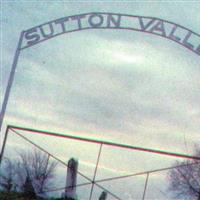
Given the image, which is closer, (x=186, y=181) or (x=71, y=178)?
(x=71, y=178)

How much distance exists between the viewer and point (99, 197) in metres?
13.4

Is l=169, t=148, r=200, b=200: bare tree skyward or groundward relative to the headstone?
skyward

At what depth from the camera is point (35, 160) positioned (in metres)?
46.8

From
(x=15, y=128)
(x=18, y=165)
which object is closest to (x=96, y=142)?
(x=15, y=128)

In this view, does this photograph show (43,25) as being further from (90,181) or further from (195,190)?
(195,190)

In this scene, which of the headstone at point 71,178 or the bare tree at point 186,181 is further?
the bare tree at point 186,181

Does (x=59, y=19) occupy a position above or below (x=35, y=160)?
below

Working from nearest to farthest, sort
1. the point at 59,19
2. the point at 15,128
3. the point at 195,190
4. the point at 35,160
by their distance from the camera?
1. the point at 15,128
2. the point at 59,19
3. the point at 195,190
4. the point at 35,160

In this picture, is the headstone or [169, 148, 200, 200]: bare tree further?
[169, 148, 200, 200]: bare tree

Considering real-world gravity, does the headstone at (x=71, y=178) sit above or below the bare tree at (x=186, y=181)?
below

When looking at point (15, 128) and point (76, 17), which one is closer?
point (15, 128)

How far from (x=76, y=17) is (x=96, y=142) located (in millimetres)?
4049

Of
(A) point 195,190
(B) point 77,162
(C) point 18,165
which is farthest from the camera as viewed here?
(C) point 18,165

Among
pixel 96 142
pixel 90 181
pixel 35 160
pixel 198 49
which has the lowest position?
pixel 90 181
